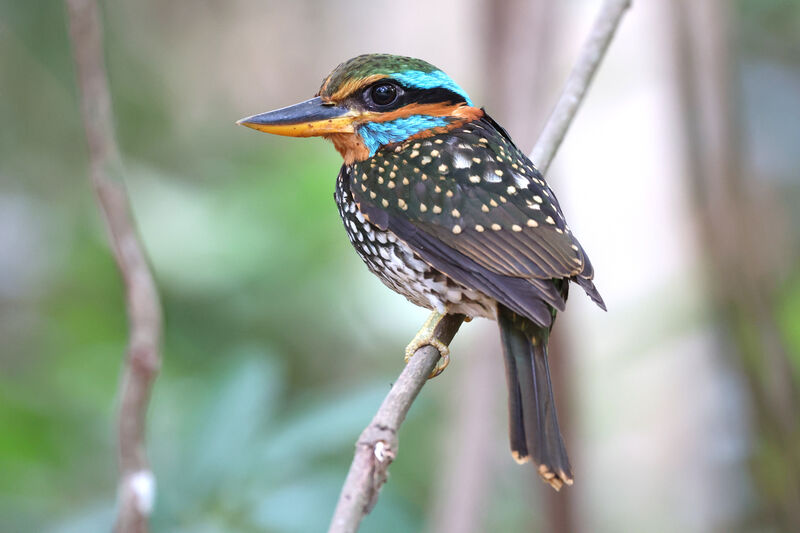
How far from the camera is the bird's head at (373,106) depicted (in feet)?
6.61

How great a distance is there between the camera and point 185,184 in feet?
13.1

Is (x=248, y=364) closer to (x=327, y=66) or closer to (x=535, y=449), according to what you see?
(x=535, y=449)

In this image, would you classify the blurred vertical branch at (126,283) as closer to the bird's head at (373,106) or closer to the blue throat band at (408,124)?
the bird's head at (373,106)

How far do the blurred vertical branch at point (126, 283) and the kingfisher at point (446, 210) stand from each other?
30cm

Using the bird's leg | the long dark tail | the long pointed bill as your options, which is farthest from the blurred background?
the long pointed bill

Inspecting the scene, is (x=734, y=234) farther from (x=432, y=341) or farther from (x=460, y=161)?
(x=432, y=341)

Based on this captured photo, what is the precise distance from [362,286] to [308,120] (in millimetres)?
1597

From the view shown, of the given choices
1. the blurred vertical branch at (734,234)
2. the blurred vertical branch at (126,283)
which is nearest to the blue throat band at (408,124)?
the blurred vertical branch at (126,283)

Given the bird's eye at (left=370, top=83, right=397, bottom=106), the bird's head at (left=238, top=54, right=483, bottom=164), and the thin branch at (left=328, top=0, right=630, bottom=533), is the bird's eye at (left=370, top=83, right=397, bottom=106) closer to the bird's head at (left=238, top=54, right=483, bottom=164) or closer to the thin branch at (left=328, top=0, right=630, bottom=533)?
the bird's head at (left=238, top=54, right=483, bottom=164)

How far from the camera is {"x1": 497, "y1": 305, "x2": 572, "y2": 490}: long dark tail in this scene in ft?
5.42

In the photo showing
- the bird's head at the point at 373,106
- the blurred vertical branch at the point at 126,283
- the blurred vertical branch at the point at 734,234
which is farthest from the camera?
the blurred vertical branch at the point at 734,234

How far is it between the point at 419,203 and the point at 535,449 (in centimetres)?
59

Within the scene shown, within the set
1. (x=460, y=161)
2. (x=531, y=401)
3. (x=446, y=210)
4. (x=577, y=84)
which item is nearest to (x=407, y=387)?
(x=531, y=401)

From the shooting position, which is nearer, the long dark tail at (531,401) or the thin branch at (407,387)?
the thin branch at (407,387)
